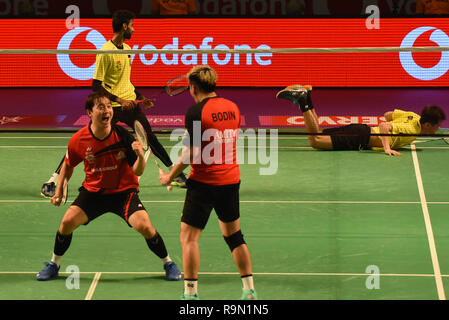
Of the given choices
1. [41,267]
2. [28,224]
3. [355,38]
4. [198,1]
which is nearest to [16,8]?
[198,1]

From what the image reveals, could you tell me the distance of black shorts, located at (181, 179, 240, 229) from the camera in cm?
702

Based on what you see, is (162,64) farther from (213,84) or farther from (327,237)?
(213,84)

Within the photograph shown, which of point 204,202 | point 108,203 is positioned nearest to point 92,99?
point 108,203

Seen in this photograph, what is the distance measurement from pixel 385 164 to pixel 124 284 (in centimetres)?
541

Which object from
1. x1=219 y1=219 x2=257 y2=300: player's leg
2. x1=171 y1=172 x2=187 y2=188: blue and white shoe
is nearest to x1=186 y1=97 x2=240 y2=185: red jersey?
x1=219 y1=219 x2=257 y2=300: player's leg

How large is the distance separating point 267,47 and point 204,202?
1010cm

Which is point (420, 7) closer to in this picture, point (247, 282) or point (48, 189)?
point (48, 189)

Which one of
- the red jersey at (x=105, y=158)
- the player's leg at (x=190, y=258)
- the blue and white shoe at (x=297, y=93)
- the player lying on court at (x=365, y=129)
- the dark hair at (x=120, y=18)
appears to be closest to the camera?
the player's leg at (x=190, y=258)

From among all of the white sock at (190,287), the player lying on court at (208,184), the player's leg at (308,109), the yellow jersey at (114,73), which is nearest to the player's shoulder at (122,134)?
the player lying on court at (208,184)

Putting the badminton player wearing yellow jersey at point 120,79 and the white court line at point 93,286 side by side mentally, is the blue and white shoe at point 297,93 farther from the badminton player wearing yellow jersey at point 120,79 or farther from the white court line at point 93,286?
the white court line at point 93,286

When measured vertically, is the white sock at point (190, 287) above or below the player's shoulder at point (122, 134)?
below

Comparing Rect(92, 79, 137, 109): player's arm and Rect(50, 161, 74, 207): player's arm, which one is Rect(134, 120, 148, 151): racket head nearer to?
Rect(50, 161, 74, 207): player's arm

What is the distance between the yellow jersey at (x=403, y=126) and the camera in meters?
12.3

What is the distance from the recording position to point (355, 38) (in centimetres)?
1670
